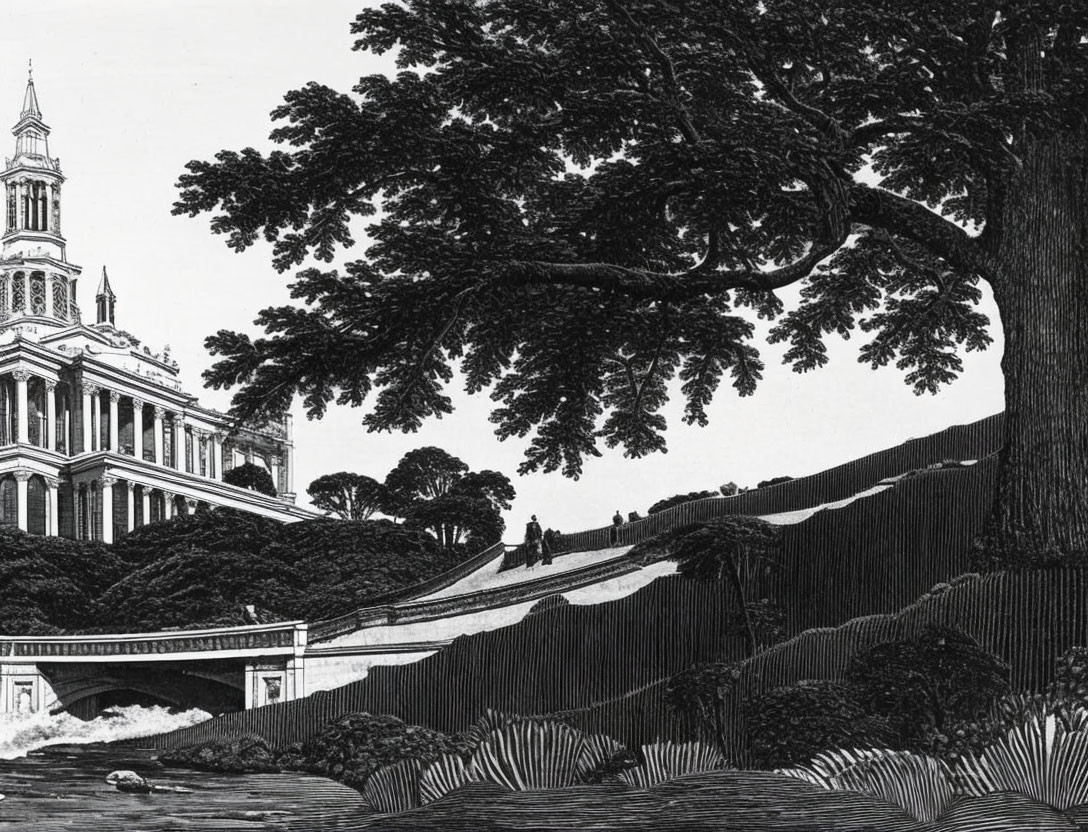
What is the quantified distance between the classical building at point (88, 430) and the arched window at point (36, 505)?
6cm

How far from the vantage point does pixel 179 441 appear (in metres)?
39.3

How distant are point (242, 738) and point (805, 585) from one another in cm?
736

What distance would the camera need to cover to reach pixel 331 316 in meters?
15.5

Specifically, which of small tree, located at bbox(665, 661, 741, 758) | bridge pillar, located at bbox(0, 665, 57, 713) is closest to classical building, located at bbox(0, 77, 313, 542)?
bridge pillar, located at bbox(0, 665, 57, 713)

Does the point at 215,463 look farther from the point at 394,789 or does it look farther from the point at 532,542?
the point at 394,789

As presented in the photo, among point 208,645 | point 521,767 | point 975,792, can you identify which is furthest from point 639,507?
point 975,792

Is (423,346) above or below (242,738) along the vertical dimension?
above

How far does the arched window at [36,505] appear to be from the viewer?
4550 cm

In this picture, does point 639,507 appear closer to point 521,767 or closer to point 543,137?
point 543,137

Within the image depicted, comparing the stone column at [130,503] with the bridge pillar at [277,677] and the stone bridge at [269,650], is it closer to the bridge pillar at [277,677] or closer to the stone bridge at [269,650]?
the stone bridge at [269,650]

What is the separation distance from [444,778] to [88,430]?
36696 mm

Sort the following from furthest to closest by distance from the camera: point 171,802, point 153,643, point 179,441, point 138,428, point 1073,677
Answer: point 138,428
point 179,441
point 153,643
point 1073,677
point 171,802

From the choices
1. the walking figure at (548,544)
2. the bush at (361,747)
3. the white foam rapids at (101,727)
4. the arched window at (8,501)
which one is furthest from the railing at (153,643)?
the arched window at (8,501)

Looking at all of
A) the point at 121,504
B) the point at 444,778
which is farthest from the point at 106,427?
the point at 444,778
